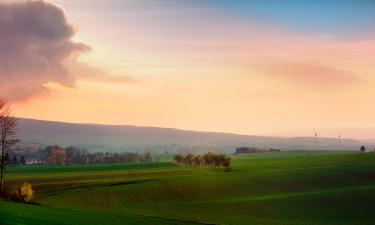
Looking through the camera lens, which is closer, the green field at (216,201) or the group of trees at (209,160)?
the green field at (216,201)

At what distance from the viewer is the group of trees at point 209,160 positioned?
14862cm

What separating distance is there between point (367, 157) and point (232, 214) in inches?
4195

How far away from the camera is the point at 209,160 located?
155 metres

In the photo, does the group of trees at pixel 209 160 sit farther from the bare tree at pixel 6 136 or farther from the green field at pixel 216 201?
the bare tree at pixel 6 136

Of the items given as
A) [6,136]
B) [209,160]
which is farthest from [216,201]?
[209,160]

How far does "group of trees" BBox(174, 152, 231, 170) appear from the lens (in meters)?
149

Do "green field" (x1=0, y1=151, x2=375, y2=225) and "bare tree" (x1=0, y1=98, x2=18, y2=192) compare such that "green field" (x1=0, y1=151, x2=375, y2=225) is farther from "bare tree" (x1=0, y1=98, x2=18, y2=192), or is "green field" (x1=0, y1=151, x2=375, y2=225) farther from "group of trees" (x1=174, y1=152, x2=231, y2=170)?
"group of trees" (x1=174, y1=152, x2=231, y2=170)

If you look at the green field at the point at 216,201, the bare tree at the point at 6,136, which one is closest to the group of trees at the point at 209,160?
the green field at the point at 216,201

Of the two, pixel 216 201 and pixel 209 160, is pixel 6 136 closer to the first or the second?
pixel 216 201

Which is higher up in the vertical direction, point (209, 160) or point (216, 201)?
point (209, 160)

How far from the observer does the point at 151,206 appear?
213 ft

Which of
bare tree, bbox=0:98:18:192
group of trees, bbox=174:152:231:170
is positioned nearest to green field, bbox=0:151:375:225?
bare tree, bbox=0:98:18:192

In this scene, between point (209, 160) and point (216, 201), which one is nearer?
point (216, 201)

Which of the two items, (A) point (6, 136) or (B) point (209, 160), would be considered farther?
(B) point (209, 160)
